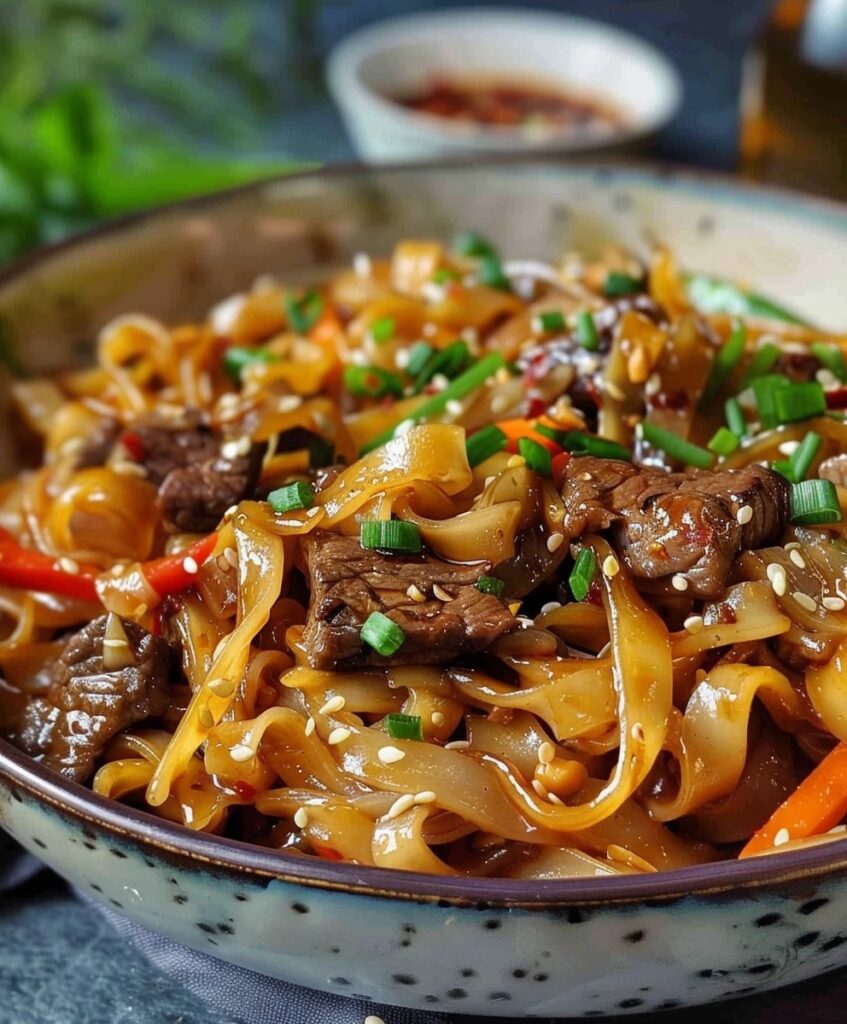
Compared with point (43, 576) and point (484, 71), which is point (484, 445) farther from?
point (484, 71)

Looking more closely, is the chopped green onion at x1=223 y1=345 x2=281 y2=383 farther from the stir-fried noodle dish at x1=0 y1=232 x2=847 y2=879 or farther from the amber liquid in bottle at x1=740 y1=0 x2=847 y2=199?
the amber liquid in bottle at x1=740 y1=0 x2=847 y2=199

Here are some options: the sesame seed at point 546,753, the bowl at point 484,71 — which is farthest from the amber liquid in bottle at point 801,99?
the sesame seed at point 546,753

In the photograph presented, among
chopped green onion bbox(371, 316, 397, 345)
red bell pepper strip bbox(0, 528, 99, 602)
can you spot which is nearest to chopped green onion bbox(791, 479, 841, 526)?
chopped green onion bbox(371, 316, 397, 345)

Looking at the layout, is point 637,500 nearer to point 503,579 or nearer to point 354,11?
point 503,579

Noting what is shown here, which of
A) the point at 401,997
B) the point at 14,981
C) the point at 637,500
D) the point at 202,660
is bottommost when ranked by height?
the point at 14,981

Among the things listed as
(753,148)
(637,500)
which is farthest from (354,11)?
(637,500)

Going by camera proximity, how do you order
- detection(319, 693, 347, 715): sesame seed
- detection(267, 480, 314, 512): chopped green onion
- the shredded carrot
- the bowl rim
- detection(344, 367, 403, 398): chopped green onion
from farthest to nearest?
detection(344, 367, 403, 398): chopped green onion < detection(267, 480, 314, 512): chopped green onion < detection(319, 693, 347, 715): sesame seed < the shredded carrot < the bowl rim
